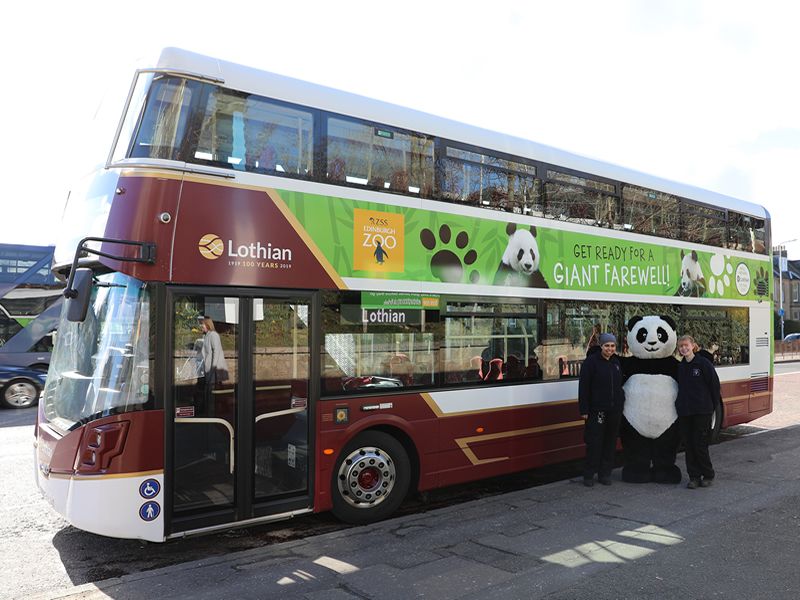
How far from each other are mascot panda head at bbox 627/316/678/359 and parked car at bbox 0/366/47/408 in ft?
44.8

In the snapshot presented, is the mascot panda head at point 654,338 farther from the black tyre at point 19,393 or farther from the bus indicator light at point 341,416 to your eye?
the black tyre at point 19,393

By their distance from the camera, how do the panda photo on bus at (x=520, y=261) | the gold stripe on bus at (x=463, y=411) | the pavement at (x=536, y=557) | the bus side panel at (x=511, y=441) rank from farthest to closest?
the panda photo on bus at (x=520, y=261), the bus side panel at (x=511, y=441), the gold stripe on bus at (x=463, y=411), the pavement at (x=536, y=557)

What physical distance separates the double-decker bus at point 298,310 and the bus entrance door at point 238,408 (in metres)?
0.02

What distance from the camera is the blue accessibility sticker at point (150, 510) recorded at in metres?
4.95

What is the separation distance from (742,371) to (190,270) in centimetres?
988

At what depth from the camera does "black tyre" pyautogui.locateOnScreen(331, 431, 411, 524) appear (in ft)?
20.1

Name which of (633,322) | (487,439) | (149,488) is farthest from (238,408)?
(633,322)

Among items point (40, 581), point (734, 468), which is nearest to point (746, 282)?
point (734, 468)

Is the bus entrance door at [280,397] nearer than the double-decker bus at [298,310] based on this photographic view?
No

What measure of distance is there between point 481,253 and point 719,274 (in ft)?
18.7

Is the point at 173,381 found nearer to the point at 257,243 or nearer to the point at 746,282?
the point at 257,243

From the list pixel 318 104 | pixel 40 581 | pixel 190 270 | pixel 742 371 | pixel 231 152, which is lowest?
pixel 40 581

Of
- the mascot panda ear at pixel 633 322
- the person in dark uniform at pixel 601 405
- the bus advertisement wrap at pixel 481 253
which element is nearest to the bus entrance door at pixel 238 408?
the bus advertisement wrap at pixel 481 253

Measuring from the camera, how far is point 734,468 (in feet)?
28.7
